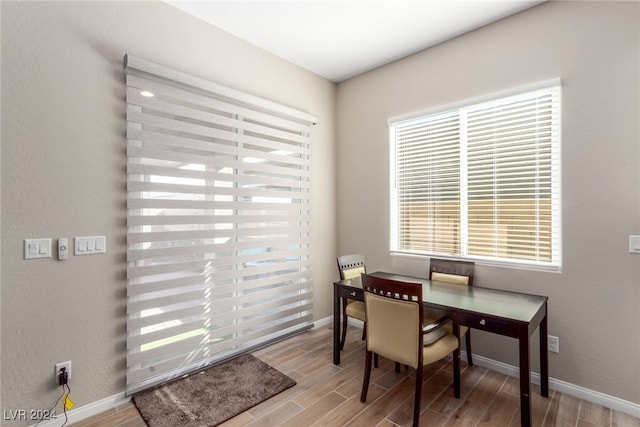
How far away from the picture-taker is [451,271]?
276 cm

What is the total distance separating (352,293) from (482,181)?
1535mm

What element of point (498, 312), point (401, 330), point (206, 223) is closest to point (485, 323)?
point (498, 312)

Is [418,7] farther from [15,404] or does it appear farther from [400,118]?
[15,404]

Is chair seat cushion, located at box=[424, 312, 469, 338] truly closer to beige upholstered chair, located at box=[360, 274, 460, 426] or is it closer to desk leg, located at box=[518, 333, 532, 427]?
beige upholstered chair, located at box=[360, 274, 460, 426]

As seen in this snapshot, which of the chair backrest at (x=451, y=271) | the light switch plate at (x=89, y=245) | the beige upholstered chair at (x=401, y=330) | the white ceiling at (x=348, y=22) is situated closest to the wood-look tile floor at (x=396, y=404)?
the beige upholstered chair at (x=401, y=330)

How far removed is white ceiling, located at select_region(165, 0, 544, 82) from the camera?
7.87 ft

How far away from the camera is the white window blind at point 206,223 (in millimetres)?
2232

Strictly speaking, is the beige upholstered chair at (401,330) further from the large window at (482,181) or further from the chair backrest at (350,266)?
the large window at (482,181)

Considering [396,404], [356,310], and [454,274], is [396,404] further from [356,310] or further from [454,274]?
[454,274]

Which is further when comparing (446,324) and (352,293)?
(352,293)

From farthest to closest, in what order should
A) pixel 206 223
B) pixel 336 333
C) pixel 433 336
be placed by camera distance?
pixel 336 333
pixel 206 223
pixel 433 336

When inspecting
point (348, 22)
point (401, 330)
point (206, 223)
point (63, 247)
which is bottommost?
point (401, 330)

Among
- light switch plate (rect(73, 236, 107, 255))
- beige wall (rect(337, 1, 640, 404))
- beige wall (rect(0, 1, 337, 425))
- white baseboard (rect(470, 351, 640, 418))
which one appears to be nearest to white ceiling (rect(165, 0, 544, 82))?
beige wall (rect(337, 1, 640, 404))

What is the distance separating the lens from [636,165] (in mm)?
2006
